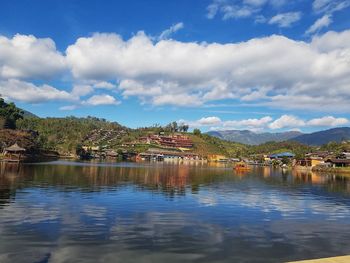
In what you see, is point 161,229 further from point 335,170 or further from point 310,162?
point 310,162

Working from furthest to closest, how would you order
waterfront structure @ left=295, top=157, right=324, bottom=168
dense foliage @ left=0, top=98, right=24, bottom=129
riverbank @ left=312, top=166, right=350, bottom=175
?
1. waterfront structure @ left=295, top=157, right=324, bottom=168
2. dense foliage @ left=0, top=98, right=24, bottom=129
3. riverbank @ left=312, top=166, right=350, bottom=175

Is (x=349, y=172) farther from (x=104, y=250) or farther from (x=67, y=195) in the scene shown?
(x=104, y=250)

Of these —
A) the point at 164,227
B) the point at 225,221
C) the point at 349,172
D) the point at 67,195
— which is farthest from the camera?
the point at 349,172

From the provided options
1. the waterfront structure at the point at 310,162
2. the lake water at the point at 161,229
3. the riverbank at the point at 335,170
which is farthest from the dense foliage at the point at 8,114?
the waterfront structure at the point at 310,162

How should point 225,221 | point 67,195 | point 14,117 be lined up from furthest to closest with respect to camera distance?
point 14,117 < point 67,195 < point 225,221

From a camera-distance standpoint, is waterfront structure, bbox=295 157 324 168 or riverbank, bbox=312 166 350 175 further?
waterfront structure, bbox=295 157 324 168

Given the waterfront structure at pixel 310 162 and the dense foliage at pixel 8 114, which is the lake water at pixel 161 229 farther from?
the waterfront structure at pixel 310 162

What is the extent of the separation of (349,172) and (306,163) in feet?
140

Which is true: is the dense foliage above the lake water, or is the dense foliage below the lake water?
above

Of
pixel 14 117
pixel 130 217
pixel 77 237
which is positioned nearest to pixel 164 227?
pixel 130 217

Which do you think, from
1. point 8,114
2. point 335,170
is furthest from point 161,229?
point 8,114

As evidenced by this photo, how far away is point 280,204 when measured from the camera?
3694cm

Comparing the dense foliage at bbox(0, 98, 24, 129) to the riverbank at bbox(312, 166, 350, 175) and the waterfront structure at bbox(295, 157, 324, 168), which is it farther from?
the waterfront structure at bbox(295, 157, 324, 168)

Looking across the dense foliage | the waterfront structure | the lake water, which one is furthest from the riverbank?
the dense foliage
